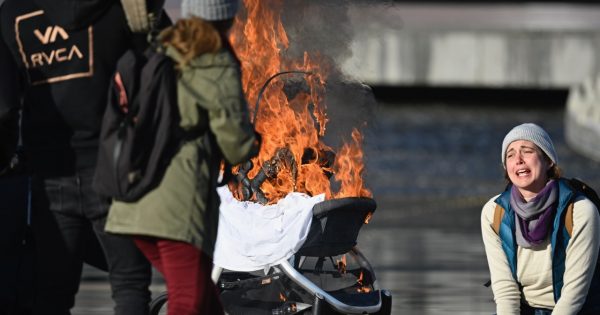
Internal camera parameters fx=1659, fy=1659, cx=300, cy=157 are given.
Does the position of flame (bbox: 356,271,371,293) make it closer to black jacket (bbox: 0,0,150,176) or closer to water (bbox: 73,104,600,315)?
water (bbox: 73,104,600,315)

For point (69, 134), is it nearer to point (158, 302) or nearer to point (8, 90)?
point (8, 90)

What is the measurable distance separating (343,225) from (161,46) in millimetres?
1990

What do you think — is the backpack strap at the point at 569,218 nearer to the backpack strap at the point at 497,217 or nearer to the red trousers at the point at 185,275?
the backpack strap at the point at 497,217

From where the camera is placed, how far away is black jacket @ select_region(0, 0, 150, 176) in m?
6.02

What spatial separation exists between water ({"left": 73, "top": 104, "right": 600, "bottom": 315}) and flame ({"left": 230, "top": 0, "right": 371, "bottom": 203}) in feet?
0.68

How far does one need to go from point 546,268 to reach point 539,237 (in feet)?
0.47

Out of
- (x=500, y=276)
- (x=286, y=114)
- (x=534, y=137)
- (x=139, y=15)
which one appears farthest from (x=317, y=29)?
(x=139, y=15)

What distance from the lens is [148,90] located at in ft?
18.6

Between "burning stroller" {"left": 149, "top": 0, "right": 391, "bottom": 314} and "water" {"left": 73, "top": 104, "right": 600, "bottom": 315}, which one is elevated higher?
"burning stroller" {"left": 149, "top": 0, "right": 391, "bottom": 314}

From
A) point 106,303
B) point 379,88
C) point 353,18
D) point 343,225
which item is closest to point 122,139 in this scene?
point 343,225

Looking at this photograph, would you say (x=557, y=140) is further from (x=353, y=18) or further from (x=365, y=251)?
(x=353, y=18)

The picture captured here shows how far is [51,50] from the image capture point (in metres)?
6.06

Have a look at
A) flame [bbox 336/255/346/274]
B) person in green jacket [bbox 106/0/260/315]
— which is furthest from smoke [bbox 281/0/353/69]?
person in green jacket [bbox 106/0/260/315]

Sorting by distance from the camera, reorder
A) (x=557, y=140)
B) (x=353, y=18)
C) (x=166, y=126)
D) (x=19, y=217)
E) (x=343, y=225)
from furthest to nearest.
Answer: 1. (x=557, y=140)
2. (x=353, y=18)
3. (x=343, y=225)
4. (x=19, y=217)
5. (x=166, y=126)
